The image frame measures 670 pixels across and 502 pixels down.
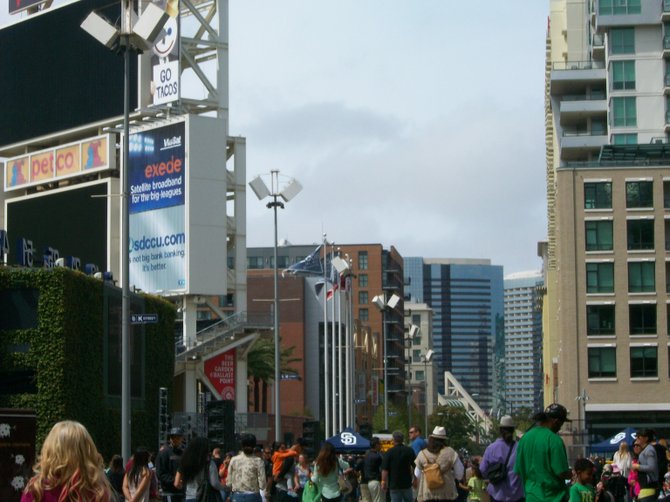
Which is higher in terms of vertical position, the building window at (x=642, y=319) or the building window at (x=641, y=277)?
the building window at (x=641, y=277)

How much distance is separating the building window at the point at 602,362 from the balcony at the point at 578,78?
21484mm

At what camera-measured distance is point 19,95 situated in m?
71.6

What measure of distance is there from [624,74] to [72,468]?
8521 centimetres

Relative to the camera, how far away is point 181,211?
211 feet

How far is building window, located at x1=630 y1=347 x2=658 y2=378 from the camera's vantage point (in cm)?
7931

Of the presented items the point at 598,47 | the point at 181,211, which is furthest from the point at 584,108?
the point at 181,211

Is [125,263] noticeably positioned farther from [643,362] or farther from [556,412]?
[643,362]

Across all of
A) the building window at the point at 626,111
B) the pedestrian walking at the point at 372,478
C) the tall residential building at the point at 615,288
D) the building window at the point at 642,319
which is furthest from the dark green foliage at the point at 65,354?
the building window at the point at 626,111

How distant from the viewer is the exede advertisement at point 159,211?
64.4m

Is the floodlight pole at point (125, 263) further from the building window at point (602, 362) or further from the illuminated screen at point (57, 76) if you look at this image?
the building window at point (602, 362)

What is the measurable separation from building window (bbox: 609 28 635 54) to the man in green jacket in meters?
79.1

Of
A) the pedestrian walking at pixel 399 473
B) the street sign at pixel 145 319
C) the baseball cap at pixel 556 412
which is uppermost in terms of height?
the street sign at pixel 145 319

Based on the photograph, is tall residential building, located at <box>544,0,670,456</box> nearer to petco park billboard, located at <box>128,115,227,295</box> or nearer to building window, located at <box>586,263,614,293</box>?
building window, located at <box>586,263,614,293</box>

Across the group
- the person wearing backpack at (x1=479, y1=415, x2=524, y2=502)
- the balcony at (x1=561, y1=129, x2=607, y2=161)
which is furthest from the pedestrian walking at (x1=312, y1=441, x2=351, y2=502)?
the balcony at (x1=561, y1=129, x2=607, y2=161)
